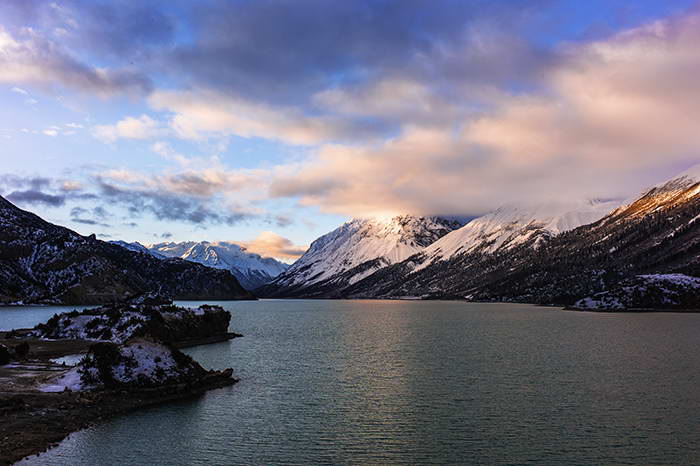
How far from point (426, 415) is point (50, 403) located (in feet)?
130

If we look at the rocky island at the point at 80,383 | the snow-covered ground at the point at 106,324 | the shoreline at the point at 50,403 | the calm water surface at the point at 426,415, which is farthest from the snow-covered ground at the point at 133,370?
the snow-covered ground at the point at 106,324

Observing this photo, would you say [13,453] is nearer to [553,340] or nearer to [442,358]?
[442,358]

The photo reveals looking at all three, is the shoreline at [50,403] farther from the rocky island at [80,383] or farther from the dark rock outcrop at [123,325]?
the dark rock outcrop at [123,325]

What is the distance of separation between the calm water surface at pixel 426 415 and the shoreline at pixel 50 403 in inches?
80.1

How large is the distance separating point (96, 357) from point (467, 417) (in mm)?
46272

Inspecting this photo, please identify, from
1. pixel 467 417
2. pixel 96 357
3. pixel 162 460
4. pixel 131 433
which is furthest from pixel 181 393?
pixel 467 417

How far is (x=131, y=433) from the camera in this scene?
46438 millimetres

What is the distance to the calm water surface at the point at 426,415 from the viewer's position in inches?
1590

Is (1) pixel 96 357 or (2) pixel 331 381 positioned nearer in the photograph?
(1) pixel 96 357

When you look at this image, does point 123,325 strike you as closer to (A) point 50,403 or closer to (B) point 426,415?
(A) point 50,403

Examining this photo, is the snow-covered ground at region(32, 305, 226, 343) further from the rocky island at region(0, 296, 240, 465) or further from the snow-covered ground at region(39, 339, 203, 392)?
the snow-covered ground at region(39, 339, 203, 392)

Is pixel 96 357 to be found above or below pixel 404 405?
above

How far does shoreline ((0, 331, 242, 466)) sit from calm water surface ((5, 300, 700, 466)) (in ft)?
6.68

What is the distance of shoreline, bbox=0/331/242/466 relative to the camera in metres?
41.7
